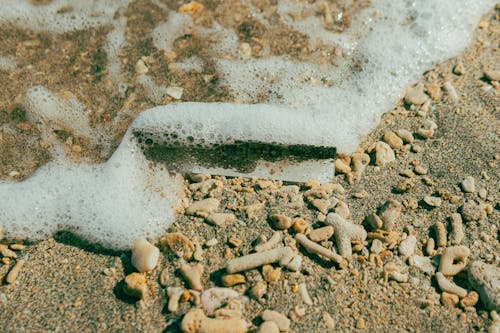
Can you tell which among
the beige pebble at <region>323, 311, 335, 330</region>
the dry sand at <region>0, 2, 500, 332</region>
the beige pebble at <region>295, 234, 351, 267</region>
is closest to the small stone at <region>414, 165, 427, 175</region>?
the dry sand at <region>0, 2, 500, 332</region>

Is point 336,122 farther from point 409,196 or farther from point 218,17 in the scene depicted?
point 218,17

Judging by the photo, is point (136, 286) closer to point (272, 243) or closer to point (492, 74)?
point (272, 243)

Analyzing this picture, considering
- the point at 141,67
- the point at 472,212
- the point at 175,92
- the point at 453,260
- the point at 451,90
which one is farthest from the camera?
the point at 141,67

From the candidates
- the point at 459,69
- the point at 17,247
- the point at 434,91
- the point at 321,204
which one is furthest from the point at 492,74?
the point at 17,247

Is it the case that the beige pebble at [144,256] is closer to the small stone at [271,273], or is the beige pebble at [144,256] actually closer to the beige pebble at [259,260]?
the beige pebble at [259,260]

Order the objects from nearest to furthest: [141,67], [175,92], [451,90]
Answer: [451,90], [175,92], [141,67]

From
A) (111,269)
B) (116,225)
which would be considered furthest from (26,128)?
(111,269)

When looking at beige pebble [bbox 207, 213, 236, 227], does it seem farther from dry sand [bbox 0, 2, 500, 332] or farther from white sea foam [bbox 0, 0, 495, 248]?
white sea foam [bbox 0, 0, 495, 248]
